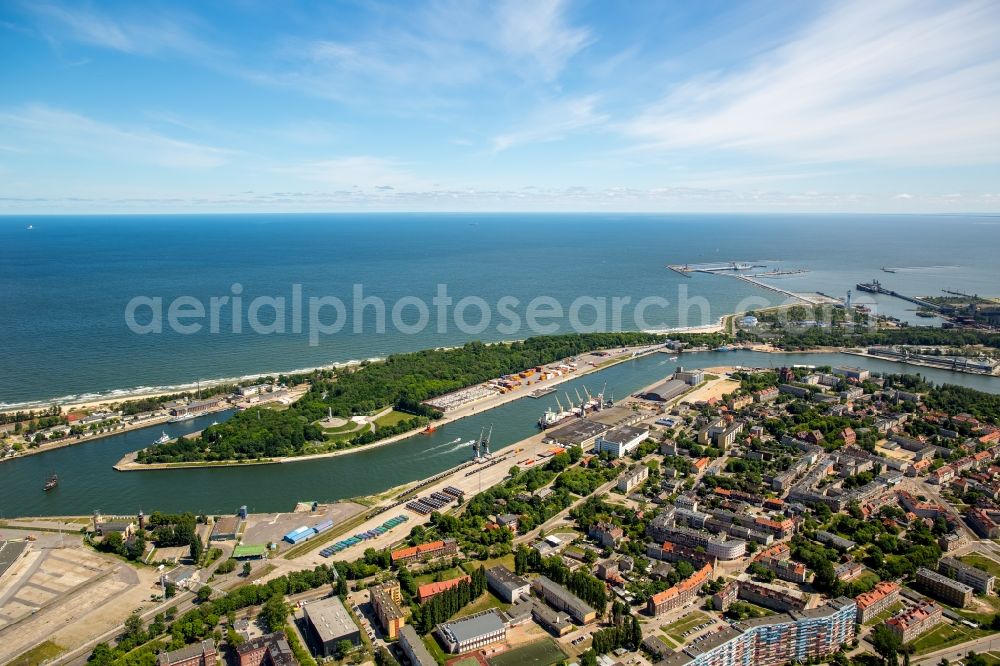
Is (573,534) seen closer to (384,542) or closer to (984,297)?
(384,542)

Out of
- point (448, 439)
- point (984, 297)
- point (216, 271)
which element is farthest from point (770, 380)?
point (216, 271)

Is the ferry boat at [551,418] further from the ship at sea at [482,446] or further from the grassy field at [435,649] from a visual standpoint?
the grassy field at [435,649]

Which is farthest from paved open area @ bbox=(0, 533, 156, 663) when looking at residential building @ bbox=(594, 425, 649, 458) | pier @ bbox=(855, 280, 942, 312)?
pier @ bbox=(855, 280, 942, 312)

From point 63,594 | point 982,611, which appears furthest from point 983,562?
point 63,594

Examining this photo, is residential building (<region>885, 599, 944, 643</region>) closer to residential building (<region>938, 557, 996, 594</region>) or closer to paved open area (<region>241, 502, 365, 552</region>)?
residential building (<region>938, 557, 996, 594</region>)

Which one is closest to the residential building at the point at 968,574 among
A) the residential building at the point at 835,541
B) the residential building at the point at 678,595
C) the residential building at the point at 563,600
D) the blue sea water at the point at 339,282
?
the residential building at the point at 835,541

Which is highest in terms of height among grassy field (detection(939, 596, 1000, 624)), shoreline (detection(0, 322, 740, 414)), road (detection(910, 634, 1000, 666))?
shoreline (detection(0, 322, 740, 414))
